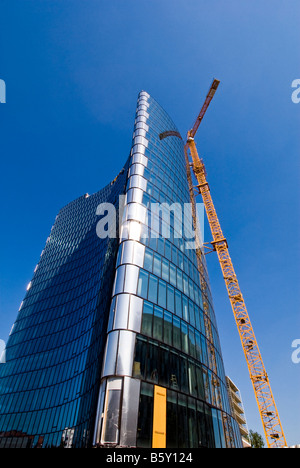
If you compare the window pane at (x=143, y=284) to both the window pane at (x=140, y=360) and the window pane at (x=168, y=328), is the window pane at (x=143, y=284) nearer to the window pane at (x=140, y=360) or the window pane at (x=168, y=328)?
the window pane at (x=168, y=328)

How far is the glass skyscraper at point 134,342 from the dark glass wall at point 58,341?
0.26m

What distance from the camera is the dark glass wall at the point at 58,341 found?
3731 cm

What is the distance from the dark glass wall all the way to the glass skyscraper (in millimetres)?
260

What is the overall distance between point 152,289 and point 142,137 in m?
21.7

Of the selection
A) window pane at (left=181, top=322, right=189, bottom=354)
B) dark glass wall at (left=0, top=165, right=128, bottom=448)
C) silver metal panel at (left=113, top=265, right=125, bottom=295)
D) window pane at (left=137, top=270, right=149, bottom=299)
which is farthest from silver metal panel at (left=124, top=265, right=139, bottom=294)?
dark glass wall at (left=0, top=165, right=128, bottom=448)

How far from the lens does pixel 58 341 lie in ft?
167

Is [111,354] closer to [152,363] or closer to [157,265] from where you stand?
[152,363]

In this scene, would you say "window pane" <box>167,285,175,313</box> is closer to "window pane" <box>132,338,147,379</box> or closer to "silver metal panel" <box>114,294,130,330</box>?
"silver metal panel" <box>114,294,130,330</box>

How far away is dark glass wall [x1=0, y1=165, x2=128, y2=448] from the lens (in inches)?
1469

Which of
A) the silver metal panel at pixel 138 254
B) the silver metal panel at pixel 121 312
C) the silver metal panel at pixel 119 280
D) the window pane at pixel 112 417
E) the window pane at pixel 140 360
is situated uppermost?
the silver metal panel at pixel 138 254

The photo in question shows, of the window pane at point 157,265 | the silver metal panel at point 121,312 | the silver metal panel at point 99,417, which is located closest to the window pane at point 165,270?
the window pane at point 157,265
